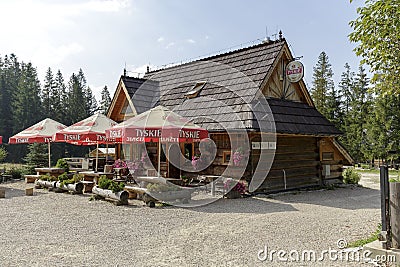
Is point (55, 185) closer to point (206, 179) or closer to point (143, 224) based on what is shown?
point (206, 179)

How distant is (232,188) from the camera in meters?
10.8

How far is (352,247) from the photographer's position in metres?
5.51

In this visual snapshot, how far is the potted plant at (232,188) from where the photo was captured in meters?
10.8

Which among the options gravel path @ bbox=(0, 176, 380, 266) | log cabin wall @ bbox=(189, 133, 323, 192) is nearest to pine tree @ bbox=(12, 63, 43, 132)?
gravel path @ bbox=(0, 176, 380, 266)

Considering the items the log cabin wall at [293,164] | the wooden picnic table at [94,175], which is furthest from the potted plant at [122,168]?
the log cabin wall at [293,164]

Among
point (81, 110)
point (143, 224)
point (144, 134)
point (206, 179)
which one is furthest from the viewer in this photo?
point (81, 110)

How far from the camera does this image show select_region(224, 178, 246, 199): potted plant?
10.8 metres

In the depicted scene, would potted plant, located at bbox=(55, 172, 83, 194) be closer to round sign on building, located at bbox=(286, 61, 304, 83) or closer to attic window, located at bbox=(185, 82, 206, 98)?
attic window, located at bbox=(185, 82, 206, 98)

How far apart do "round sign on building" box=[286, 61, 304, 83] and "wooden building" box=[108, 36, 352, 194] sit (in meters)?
0.26

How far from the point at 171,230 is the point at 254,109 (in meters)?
6.12

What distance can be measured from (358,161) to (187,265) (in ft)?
112

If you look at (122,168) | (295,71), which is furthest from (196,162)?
(295,71)

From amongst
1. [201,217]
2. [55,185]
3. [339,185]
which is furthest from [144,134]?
[339,185]

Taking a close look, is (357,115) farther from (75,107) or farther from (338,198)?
(75,107)
